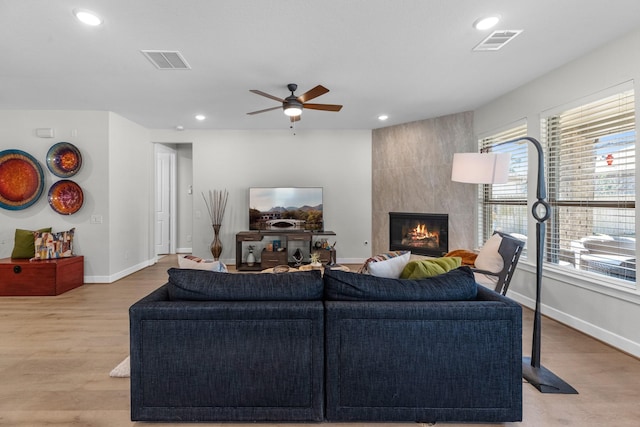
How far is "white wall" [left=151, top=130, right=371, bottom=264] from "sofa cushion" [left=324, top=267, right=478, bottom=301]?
4.51m

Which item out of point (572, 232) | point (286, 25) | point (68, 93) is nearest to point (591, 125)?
point (572, 232)

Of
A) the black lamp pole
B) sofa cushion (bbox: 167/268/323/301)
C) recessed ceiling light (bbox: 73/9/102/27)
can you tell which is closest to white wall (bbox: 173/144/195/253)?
recessed ceiling light (bbox: 73/9/102/27)

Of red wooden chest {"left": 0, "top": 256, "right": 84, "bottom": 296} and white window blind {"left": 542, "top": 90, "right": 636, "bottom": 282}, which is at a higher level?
white window blind {"left": 542, "top": 90, "right": 636, "bottom": 282}

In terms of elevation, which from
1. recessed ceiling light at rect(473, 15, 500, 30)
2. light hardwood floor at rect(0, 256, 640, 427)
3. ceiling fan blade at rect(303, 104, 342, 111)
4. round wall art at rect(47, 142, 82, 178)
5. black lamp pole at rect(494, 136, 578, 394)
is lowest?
light hardwood floor at rect(0, 256, 640, 427)

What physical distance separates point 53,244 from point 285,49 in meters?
4.15

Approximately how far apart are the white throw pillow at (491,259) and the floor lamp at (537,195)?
49 centimetres

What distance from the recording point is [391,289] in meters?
1.82

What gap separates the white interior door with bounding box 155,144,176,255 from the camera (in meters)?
7.43

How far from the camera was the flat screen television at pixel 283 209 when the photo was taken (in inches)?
241

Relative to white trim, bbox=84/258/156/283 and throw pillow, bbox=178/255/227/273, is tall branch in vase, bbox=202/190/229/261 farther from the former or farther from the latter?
throw pillow, bbox=178/255/227/273

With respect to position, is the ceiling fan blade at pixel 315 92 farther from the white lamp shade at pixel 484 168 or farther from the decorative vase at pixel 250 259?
the decorative vase at pixel 250 259

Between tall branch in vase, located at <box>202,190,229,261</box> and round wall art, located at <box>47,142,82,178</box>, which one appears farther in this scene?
tall branch in vase, located at <box>202,190,229,261</box>

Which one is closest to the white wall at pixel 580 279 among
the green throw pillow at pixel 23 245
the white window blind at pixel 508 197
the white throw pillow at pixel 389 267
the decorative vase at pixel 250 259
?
the white window blind at pixel 508 197

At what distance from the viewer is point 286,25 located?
256cm
